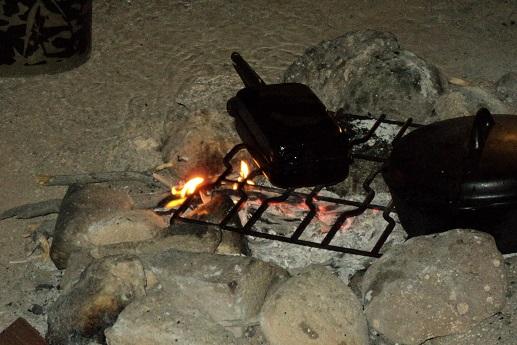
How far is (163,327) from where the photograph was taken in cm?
190

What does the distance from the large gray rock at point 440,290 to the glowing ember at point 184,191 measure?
2.44 ft

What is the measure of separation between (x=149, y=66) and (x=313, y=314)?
1.83 meters

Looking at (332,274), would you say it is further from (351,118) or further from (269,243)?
(351,118)

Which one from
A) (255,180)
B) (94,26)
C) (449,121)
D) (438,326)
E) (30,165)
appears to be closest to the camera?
(438,326)

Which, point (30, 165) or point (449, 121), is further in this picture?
point (30, 165)

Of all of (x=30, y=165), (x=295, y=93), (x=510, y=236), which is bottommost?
(x=30, y=165)

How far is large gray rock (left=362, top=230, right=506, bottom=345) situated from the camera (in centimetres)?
186

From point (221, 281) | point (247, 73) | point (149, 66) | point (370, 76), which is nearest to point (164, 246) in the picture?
point (221, 281)

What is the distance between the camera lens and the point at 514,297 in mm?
1966

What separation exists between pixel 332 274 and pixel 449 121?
0.60 meters

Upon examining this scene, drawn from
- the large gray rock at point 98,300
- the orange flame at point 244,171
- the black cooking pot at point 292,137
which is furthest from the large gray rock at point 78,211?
the black cooking pot at point 292,137

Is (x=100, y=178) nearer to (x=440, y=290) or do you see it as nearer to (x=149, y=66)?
(x=149, y=66)

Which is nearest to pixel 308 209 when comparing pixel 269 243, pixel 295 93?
pixel 269 243

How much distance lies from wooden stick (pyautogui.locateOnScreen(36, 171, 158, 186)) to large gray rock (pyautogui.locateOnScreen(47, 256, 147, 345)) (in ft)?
2.04
